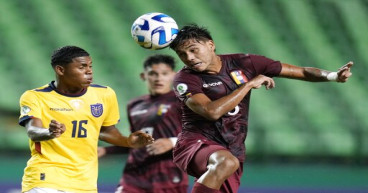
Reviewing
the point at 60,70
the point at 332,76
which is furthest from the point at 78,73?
the point at 332,76

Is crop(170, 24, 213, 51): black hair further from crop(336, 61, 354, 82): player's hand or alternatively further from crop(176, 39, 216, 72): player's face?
crop(336, 61, 354, 82): player's hand

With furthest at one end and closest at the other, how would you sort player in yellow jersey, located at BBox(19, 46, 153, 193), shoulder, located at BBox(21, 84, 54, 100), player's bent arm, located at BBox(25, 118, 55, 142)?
shoulder, located at BBox(21, 84, 54, 100) < player in yellow jersey, located at BBox(19, 46, 153, 193) < player's bent arm, located at BBox(25, 118, 55, 142)

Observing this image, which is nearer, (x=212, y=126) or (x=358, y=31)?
(x=212, y=126)

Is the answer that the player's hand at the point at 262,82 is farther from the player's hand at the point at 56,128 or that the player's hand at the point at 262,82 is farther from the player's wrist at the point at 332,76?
the player's hand at the point at 56,128

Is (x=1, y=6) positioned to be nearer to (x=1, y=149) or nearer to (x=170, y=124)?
(x=1, y=149)

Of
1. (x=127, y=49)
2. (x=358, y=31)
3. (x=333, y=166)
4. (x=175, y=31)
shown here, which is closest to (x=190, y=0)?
(x=127, y=49)

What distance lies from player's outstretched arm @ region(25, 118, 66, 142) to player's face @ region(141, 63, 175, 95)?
2.24m

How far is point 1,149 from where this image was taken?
12.8m

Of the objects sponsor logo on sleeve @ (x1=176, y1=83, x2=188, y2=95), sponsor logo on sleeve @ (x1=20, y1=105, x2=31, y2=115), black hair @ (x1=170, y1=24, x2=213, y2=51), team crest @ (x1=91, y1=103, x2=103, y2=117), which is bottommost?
team crest @ (x1=91, y1=103, x2=103, y2=117)

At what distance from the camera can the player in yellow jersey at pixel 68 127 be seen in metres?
4.86

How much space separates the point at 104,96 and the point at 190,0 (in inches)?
399

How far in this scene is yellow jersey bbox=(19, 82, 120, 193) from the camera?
4.87m

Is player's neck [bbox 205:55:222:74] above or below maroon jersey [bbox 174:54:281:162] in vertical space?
above

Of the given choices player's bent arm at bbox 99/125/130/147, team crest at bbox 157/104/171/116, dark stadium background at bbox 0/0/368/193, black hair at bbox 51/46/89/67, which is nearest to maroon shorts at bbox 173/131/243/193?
player's bent arm at bbox 99/125/130/147
